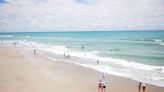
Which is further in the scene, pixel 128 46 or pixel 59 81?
pixel 128 46

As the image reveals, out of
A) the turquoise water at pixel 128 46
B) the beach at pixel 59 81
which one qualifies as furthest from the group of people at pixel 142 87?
the turquoise water at pixel 128 46

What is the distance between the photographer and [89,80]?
9133 millimetres

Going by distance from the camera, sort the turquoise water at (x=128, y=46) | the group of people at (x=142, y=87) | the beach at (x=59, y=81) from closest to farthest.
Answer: the group of people at (x=142, y=87) < the beach at (x=59, y=81) < the turquoise water at (x=128, y=46)

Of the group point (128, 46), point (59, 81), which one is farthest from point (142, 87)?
point (128, 46)

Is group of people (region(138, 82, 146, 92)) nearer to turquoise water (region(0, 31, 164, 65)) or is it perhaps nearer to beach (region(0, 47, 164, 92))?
beach (region(0, 47, 164, 92))

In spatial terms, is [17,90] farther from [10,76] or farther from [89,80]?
[89,80]

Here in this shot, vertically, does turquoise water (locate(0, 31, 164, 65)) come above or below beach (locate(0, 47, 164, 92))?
above

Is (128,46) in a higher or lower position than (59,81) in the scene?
higher

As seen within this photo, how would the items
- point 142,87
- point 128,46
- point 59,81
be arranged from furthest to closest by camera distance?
point 128,46
point 59,81
point 142,87

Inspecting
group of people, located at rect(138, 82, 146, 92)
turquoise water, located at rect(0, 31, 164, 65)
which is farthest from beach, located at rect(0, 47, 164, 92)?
turquoise water, located at rect(0, 31, 164, 65)

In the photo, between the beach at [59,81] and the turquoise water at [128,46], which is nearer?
the beach at [59,81]

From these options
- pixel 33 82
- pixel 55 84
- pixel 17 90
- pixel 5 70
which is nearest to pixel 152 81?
pixel 55 84

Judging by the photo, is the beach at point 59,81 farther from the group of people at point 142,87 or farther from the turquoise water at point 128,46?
the turquoise water at point 128,46

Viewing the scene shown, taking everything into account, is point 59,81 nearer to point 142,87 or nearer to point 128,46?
point 142,87
